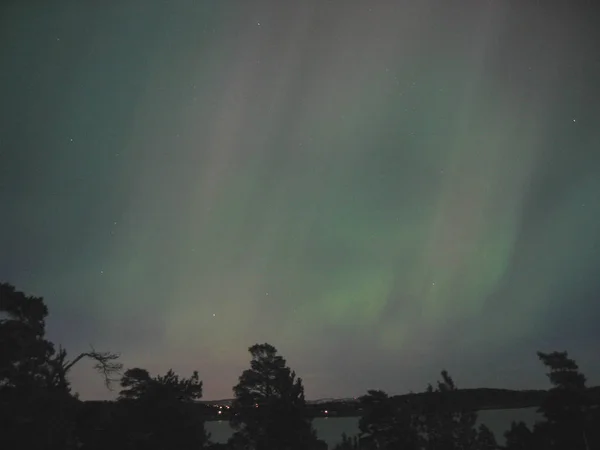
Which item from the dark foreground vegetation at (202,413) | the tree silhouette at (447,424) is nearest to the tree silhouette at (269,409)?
the dark foreground vegetation at (202,413)

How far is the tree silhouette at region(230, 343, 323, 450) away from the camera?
94.7 ft

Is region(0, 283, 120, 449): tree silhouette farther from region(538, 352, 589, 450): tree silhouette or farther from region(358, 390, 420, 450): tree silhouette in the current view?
region(538, 352, 589, 450): tree silhouette

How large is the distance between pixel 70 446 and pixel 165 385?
6.35 m

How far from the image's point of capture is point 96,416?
949 inches

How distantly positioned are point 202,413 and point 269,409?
5.47 metres

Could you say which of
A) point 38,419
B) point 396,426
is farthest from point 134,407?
point 396,426

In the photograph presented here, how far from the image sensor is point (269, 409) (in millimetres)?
29719

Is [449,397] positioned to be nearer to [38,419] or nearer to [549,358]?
[549,358]

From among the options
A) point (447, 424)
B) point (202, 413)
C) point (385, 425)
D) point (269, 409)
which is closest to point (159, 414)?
point (202, 413)

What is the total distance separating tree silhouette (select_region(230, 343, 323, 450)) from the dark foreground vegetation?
0.07m

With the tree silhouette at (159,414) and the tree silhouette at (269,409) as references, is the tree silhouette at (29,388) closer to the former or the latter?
the tree silhouette at (159,414)

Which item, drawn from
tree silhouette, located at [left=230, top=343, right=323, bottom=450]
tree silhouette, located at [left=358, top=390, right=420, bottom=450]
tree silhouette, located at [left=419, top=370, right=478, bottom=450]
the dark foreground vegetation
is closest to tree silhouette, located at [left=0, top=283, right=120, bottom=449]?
the dark foreground vegetation

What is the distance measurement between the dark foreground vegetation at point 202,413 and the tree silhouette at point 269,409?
0.22ft

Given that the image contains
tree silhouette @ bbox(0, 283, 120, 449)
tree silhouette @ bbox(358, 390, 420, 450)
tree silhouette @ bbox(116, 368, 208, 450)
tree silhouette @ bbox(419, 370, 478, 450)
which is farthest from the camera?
tree silhouette @ bbox(419, 370, 478, 450)
